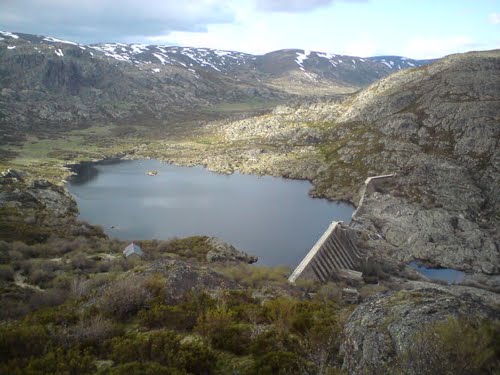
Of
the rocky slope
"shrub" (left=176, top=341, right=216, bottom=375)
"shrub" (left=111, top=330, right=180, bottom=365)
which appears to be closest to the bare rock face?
"shrub" (left=176, top=341, right=216, bottom=375)

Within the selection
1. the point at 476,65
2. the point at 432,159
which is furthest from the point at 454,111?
the point at 476,65

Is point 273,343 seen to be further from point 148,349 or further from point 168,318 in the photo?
point 168,318

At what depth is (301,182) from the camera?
10144 cm

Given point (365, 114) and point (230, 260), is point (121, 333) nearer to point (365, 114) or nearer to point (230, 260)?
point (230, 260)

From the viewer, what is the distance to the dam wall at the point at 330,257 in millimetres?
46406

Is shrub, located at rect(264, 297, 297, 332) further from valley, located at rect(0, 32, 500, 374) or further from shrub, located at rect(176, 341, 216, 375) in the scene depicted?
shrub, located at rect(176, 341, 216, 375)

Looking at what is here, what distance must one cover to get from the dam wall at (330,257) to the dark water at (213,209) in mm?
5255

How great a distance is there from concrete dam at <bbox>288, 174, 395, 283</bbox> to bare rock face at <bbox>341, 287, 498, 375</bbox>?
29496 mm

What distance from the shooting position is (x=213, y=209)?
3083 inches

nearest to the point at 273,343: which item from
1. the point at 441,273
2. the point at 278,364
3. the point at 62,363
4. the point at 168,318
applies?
the point at 278,364

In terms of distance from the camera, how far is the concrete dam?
46544mm

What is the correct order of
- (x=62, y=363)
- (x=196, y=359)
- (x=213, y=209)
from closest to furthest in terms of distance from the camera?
(x=62, y=363), (x=196, y=359), (x=213, y=209)

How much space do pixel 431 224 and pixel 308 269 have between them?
27727 millimetres

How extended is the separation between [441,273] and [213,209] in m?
39.9
